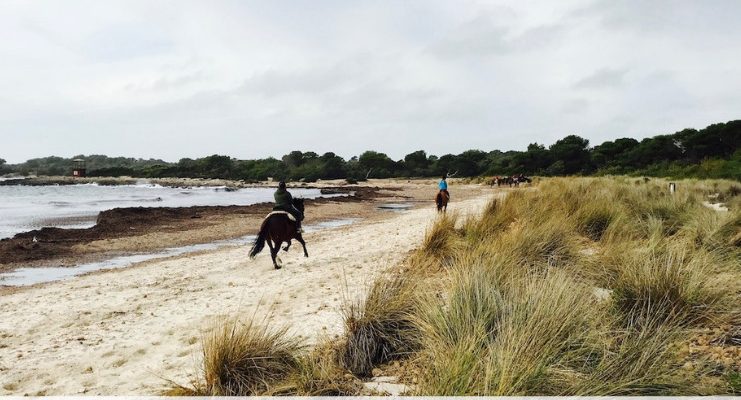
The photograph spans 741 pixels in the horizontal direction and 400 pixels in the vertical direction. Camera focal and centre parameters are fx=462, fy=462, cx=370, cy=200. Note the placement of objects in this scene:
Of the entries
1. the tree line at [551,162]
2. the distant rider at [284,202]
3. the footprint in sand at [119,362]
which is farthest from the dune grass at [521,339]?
the tree line at [551,162]

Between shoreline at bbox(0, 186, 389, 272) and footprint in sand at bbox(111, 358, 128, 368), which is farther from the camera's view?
shoreline at bbox(0, 186, 389, 272)

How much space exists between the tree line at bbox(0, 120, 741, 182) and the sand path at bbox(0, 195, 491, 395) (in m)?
30.5

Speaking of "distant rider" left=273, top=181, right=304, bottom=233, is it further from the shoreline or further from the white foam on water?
the shoreline

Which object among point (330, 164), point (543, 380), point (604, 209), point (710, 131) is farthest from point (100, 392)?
point (330, 164)

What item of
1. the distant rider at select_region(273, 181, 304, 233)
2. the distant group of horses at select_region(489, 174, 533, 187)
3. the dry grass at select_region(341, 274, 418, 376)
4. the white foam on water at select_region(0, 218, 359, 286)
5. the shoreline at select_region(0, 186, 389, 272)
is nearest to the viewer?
the dry grass at select_region(341, 274, 418, 376)

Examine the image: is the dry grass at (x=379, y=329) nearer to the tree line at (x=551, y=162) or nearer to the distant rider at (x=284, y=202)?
the distant rider at (x=284, y=202)

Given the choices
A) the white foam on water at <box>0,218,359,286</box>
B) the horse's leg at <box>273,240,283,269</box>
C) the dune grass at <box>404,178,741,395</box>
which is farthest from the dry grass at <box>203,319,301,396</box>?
the white foam on water at <box>0,218,359,286</box>

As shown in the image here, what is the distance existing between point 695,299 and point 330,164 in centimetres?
9554

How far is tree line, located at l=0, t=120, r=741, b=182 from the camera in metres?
47.0

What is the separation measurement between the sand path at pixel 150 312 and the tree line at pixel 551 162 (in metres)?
30.5

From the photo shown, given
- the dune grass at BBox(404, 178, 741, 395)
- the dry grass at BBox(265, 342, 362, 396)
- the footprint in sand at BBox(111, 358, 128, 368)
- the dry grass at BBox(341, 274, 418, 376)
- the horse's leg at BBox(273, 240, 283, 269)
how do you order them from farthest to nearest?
the horse's leg at BBox(273, 240, 283, 269), the footprint in sand at BBox(111, 358, 128, 368), the dry grass at BBox(341, 274, 418, 376), the dry grass at BBox(265, 342, 362, 396), the dune grass at BBox(404, 178, 741, 395)

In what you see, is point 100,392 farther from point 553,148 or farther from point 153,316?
point 553,148

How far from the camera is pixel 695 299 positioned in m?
4.58

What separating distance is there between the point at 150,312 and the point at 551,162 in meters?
69.3
